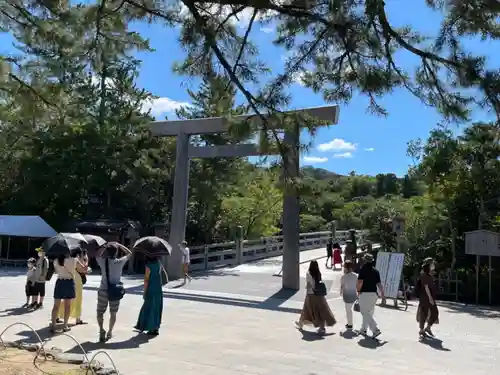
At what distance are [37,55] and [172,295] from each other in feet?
25.5

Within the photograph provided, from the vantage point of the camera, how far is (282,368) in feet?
21.0

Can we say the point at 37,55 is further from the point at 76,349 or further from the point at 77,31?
the point at 76,349

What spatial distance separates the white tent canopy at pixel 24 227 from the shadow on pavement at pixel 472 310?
547 inches

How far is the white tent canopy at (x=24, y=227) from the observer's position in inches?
774

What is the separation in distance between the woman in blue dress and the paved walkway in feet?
0.69

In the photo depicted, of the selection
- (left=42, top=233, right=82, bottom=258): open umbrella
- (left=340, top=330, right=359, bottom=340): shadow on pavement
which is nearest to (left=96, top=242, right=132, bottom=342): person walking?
(left=42, top=233, right=82, bottom=258): open umbrella

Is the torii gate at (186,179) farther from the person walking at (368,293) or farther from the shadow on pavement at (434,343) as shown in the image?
the shadow on pavement at (434,343)

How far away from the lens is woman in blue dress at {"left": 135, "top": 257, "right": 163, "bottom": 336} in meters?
8.11

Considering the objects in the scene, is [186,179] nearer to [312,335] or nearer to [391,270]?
[391,270]

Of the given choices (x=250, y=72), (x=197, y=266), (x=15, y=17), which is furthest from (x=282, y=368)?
(x=197, y=266)

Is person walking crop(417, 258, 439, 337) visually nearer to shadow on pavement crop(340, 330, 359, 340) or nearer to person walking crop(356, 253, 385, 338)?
person walking crop(356, 253, 385, 338)

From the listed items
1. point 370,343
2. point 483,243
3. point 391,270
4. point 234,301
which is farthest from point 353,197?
point 370,343

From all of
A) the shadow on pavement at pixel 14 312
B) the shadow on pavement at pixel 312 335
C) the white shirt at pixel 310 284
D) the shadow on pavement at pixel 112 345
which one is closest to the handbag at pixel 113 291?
the shadow on pavement at pixel 112 345

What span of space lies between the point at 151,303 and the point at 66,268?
4.65 ft
